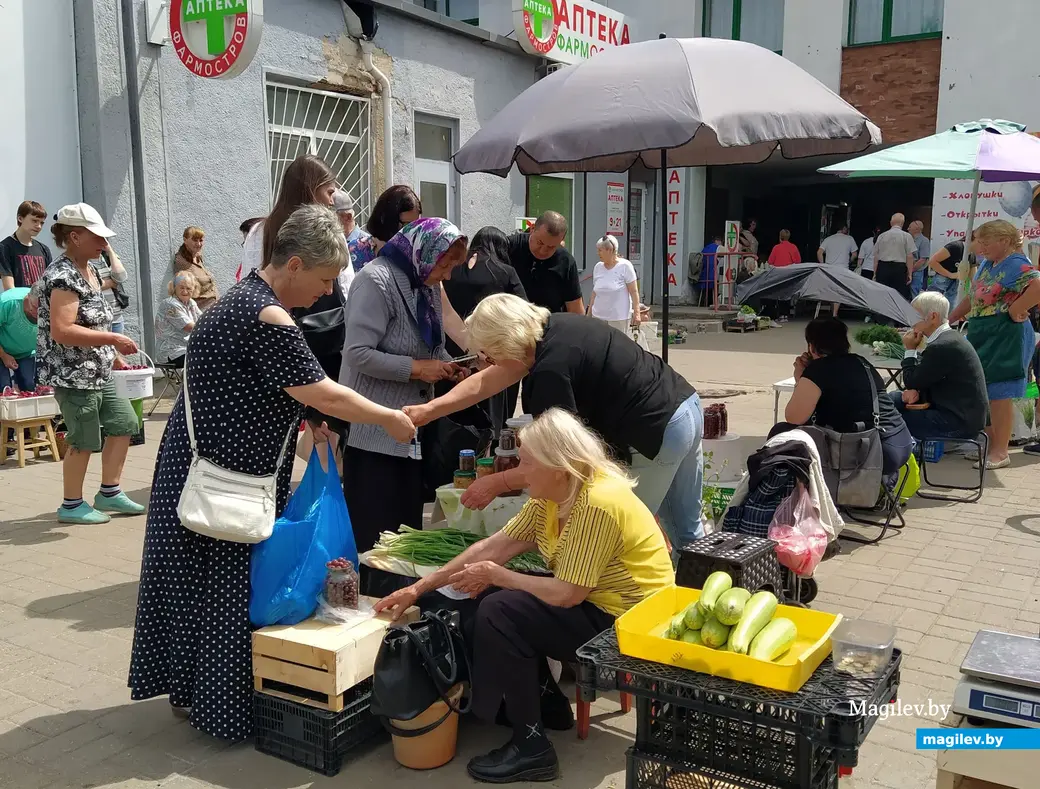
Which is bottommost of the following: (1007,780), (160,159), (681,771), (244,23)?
(681,771)

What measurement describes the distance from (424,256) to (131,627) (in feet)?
7.16

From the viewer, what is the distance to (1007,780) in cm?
207

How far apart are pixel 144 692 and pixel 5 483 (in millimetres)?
4333

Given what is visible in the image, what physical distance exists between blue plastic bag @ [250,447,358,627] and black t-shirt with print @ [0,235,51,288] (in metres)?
5.74

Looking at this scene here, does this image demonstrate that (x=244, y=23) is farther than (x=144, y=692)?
Yes

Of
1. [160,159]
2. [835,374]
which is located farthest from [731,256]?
[835,374]

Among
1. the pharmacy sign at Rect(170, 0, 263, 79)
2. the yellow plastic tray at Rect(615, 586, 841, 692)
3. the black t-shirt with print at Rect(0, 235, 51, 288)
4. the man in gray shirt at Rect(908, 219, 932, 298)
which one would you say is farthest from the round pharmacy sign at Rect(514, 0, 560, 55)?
the yellow plastic tray at Rect(615, 586, 841, 692)

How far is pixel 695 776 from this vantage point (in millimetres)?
2596

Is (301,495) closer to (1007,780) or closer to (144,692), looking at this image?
(144,692)

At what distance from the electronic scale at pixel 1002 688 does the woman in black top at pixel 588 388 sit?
1.53 metres

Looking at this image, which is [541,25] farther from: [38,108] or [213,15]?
[38,108]

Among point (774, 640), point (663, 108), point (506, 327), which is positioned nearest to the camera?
point (774, 640)

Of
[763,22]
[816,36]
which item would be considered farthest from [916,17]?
[763,22]

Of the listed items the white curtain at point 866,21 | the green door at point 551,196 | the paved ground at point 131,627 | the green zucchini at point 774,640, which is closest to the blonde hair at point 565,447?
the green zucchini at point 774,640
